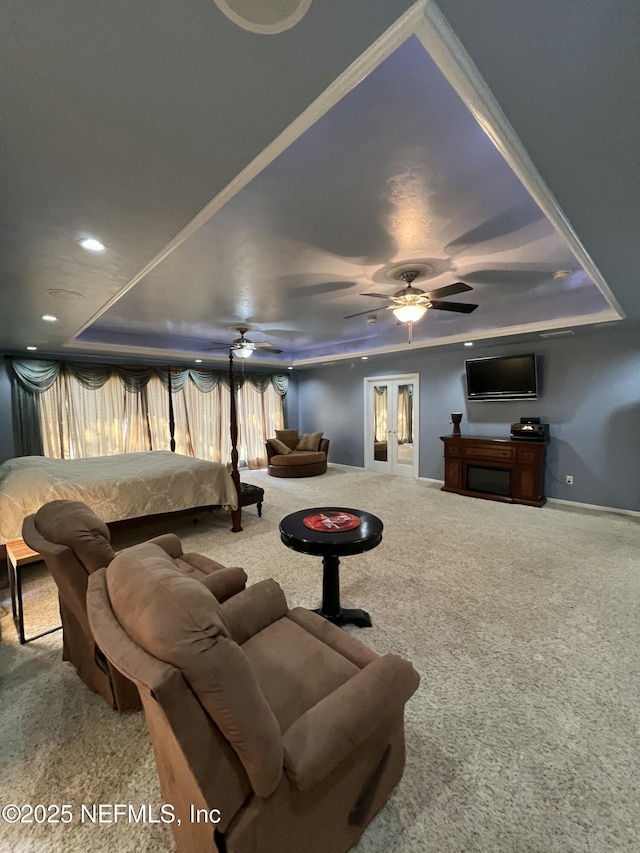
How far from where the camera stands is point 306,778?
88 cm

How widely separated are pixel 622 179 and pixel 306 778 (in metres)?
2.41

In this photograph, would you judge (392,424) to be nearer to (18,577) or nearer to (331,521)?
(331,521)

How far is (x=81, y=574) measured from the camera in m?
1.50

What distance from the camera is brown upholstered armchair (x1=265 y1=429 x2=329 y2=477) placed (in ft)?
23.1

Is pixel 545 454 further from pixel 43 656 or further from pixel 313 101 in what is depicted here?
pixel 43 656

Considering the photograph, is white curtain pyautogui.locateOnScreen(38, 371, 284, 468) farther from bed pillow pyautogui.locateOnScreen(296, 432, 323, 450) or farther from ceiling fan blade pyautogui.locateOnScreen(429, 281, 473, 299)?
ceiling fan blade pyautogui.locateOnScreen(429, 281, 473, 299)

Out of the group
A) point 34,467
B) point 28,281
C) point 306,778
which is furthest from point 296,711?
point 34,467

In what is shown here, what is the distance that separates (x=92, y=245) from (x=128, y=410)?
4.96m

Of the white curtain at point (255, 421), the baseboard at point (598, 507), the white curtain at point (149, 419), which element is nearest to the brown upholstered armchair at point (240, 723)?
the baseboard at point (598, 507)

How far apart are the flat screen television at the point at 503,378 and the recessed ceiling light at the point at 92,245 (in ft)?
17.2

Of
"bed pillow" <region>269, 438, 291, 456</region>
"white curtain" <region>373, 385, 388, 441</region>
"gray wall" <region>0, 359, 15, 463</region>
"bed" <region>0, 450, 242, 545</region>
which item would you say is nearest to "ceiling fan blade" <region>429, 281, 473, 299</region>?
"bed" <region>0, 450, 242, 545</region>

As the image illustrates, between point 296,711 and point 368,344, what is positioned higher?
point 368,344

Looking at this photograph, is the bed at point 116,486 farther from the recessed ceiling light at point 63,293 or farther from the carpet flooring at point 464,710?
the recessed ceiling light at point 63,293

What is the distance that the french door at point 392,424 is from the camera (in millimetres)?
6766
